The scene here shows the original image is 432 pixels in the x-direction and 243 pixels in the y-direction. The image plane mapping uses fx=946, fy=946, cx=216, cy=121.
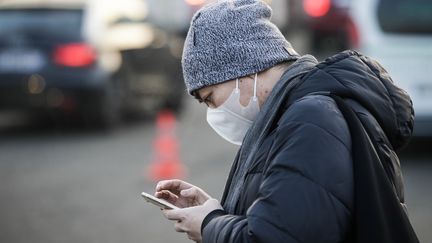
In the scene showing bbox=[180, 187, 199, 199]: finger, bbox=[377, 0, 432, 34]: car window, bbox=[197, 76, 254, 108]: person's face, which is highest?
bbox=[197, 76, 254, 108]: person's face

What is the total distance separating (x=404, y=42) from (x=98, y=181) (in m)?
3.53

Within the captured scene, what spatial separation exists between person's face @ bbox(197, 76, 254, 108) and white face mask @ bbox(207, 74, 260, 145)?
0.03 ft

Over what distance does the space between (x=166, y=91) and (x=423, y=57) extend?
5.26 meters

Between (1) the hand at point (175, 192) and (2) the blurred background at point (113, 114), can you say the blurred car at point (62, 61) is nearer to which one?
(2) the blurred background at point (113, 114)

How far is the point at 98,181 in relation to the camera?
9.33 meters

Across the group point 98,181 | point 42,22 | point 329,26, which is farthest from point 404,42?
point 42,22

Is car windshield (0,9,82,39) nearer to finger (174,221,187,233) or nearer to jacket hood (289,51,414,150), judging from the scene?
finger (174,221,187,233)

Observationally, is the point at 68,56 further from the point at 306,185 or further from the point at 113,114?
the point at 306,185

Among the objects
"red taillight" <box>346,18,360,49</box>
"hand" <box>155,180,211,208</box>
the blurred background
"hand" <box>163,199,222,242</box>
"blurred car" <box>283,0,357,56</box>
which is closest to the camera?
"hand" <box>163,199,222,242</box>

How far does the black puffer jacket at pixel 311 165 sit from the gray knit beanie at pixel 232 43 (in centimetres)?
17

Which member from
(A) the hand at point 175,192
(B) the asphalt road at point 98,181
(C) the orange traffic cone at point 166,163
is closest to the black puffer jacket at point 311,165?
(A) the hand at point 175,192

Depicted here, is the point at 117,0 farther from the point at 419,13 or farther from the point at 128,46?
the point at 419,13

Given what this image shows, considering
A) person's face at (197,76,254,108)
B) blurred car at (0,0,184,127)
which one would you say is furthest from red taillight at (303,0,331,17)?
person's face at (197,76,254,108)

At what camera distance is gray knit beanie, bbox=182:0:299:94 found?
2559 millimetres
